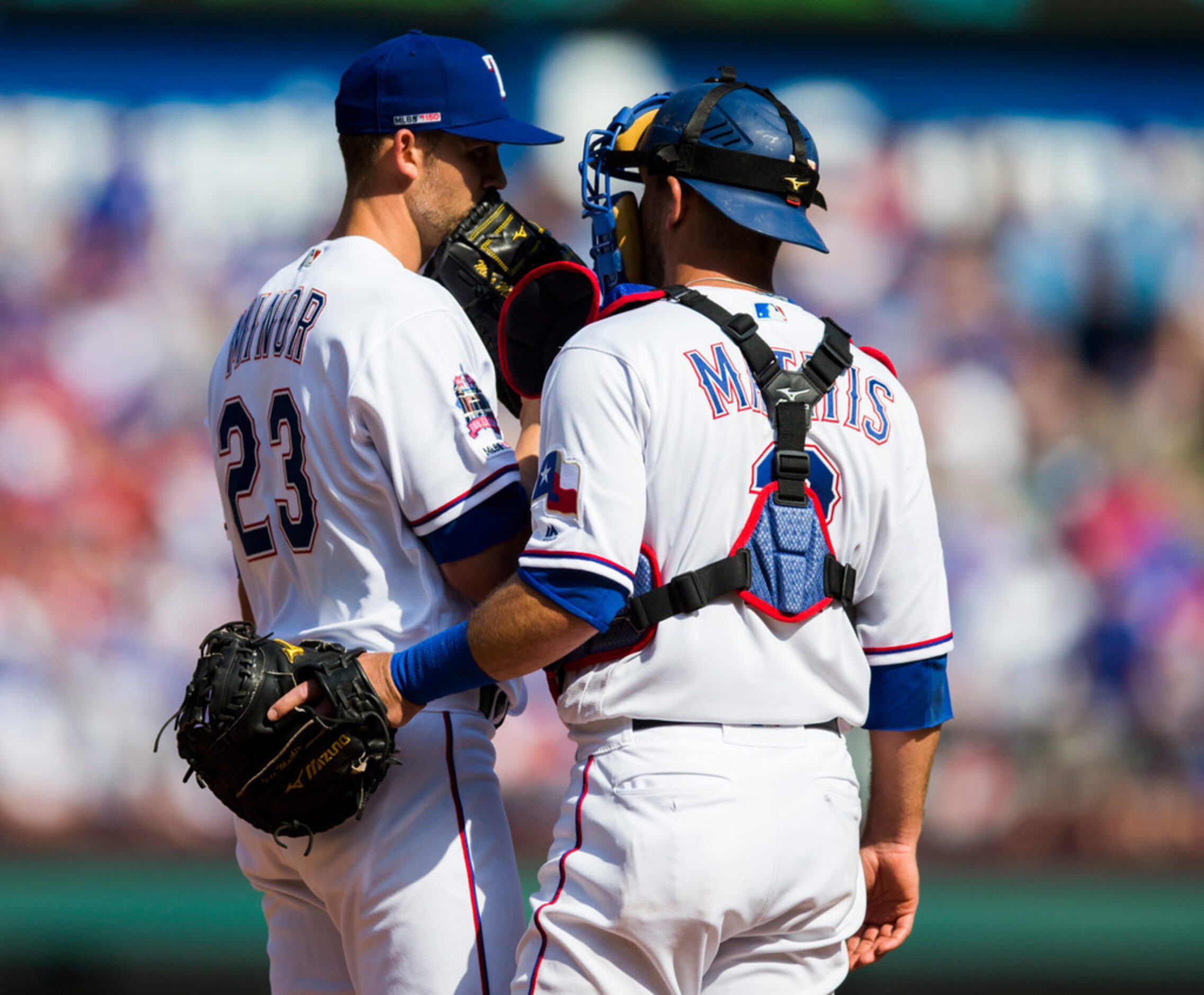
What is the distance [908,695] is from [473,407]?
95 cm

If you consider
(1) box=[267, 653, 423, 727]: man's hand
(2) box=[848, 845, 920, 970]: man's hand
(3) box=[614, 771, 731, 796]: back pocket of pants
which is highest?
(1) box=[267, 653, 423, 727]: man's hand

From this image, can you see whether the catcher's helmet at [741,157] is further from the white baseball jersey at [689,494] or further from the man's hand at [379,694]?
the man's hand at [379,694]

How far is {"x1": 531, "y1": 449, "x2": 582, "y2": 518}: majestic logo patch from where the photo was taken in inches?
90.2

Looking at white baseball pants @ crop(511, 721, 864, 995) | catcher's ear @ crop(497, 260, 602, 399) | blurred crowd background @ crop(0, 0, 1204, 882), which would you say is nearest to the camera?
white baseball pants @ crop(511, 721, 864, 995)

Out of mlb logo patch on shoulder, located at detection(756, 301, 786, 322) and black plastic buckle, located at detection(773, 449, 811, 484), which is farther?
mlb logo patch on shoulder, located at detection(756, 301, 786, 322)

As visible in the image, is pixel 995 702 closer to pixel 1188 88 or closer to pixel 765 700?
pixel 1188 88

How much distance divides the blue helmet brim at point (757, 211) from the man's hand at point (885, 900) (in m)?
1.13

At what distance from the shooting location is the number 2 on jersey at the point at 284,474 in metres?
2.64

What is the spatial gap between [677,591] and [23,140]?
4755mm

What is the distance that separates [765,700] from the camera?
7.75ft

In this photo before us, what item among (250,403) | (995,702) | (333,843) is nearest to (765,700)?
(333,843)

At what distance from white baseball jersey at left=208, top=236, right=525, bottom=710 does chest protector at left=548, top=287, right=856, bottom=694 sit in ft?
1.09

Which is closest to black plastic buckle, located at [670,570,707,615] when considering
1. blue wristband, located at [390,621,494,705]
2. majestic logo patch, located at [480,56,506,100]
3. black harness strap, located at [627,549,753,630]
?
black harness strap, located at [627,549,753,630]

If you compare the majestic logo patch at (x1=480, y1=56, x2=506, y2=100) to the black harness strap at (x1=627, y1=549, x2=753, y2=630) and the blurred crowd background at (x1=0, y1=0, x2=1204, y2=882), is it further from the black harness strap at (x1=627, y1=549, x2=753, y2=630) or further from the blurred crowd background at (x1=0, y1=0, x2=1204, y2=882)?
A: the blurred crowd background at (x1=0, y1=0, x2=1204, y2=882)
